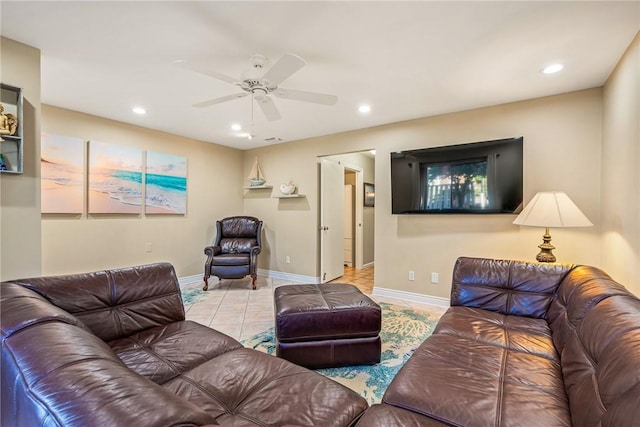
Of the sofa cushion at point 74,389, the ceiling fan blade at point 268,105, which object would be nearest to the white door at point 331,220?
the ceiling fan blade at point 268,105

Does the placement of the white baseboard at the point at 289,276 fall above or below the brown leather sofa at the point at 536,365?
below

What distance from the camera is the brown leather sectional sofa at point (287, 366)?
2.34 feet

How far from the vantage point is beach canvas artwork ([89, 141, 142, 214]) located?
3.69 metres

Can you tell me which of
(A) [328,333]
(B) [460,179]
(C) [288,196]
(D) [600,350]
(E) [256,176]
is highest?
(E) [256,176]

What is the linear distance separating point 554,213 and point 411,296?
1.97 m

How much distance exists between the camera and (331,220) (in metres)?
4.99

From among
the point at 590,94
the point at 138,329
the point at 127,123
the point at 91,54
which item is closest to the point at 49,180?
the point at 127,123

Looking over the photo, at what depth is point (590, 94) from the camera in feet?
9.21

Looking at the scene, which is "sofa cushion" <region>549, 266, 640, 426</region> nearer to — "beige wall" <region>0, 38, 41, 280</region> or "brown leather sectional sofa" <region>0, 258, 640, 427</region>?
"brown leather sectional sofa" <region>0, 258, 640, 427</region>

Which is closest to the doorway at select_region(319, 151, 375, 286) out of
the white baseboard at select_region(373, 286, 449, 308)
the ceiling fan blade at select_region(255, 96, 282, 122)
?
the white baseboard at select_region(373, 286, 449, 308)

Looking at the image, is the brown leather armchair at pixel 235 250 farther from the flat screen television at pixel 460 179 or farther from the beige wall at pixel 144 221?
the flat screen television at pixel 460 179

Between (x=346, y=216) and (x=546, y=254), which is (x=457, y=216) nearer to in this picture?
(x=546, y=254)

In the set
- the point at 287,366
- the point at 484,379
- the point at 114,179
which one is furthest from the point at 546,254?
the point at 114,179

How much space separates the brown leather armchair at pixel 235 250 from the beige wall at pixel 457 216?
53 cm
